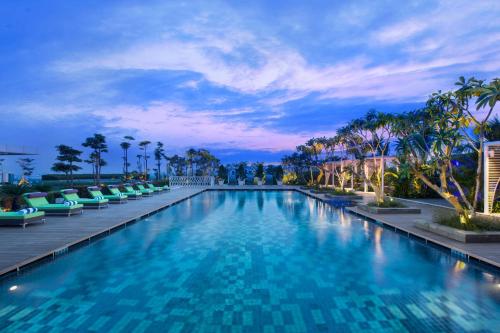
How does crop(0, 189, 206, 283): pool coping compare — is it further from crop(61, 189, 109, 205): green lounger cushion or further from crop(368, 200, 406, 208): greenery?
crop(368, 200, 406, 208): greenery

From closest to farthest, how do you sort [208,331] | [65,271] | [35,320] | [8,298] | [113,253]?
[208,331] < [35,320] < [8,298] < [65,271] < [113,253]

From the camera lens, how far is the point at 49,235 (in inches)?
267

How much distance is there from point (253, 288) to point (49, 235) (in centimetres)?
509

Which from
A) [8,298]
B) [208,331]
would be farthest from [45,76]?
[208,331]

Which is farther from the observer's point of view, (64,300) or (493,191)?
(493,191)

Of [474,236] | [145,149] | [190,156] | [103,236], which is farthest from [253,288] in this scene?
[145,149]

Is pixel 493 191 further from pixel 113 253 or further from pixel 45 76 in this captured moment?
pixel 45 76

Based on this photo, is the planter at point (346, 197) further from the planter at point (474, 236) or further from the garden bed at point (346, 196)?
the planter at point (474, 236)

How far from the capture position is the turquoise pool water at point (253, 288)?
11.1ft

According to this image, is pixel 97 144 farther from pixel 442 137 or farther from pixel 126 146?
pixel 442 137

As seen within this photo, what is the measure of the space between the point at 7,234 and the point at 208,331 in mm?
6242

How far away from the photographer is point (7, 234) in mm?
6887

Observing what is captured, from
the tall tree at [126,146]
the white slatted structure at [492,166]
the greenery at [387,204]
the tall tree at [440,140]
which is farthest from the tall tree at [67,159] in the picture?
the white slatted structure at [492,166]

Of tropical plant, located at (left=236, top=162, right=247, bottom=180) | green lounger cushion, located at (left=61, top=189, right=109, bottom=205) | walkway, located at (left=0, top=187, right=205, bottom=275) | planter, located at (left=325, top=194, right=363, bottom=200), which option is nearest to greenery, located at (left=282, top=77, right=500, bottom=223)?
planter, located at (left=325, top=194, right=363, bottom=200)
